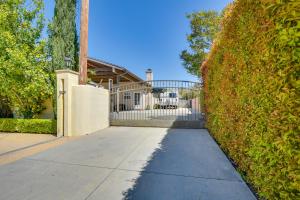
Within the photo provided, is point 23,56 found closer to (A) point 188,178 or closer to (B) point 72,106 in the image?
(B) point 72,106

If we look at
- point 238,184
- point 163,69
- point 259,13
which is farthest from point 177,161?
point 163,69

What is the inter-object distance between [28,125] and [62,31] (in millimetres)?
4038

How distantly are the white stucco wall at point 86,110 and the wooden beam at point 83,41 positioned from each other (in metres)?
0.62

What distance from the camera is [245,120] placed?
2.75 m

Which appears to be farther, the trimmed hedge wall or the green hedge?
the green hedge

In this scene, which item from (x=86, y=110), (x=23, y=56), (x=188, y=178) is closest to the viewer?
(x=188, y=178)

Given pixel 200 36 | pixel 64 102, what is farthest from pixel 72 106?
pixel 200 36

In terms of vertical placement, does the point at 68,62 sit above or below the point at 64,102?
above

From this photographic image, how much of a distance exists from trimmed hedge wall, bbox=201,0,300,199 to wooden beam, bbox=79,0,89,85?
19.6 ft

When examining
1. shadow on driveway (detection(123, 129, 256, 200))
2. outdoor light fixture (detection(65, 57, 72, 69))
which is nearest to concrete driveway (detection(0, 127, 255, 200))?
shadow on driveway (detection(123, 129, 256, 200))

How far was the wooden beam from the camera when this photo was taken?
7.71 m

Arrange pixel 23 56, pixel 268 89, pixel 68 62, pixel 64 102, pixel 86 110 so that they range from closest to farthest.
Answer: pixel 268 89
pixel 64 102
pixel 86 110
pixel 68 62
pixel 23 56

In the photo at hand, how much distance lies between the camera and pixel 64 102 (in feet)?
22.7

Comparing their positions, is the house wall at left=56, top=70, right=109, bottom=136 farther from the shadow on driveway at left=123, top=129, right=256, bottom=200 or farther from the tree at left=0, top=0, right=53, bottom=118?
the shadow on driveway at left=123, top=129, right=256, bottom=200
